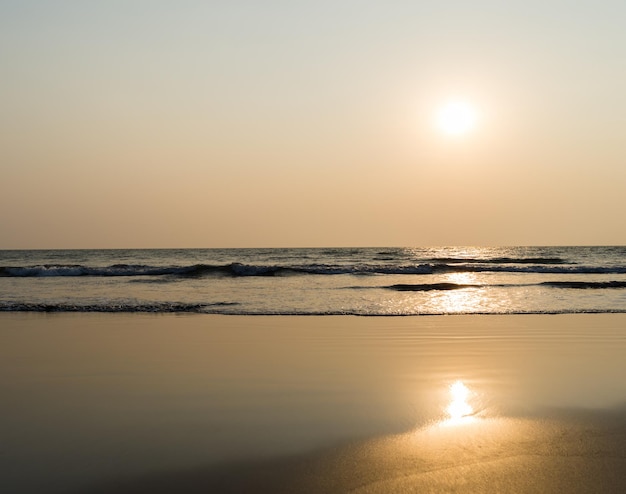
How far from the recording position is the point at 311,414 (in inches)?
225

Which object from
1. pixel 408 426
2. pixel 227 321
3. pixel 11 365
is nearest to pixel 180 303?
pixel 227 321

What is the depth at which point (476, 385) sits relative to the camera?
686 cm

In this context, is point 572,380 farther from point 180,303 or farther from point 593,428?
point 180,303

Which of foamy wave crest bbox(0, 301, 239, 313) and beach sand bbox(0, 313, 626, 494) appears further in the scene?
foamy wave crest bbox(0, 301, 239, 313)

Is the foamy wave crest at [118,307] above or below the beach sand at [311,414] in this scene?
above

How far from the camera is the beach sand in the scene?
166 inches

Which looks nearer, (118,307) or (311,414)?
(311,414)

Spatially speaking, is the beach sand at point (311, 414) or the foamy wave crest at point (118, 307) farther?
the foamy wave crest at point (118, 307)

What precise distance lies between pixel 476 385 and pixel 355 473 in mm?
2986

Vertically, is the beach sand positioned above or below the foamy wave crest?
below

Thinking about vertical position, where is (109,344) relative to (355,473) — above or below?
above

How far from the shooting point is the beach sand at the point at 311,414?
422cm

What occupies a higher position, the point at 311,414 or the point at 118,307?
the point at 118,307

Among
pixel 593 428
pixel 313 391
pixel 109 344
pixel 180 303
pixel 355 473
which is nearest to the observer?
pixel 355 473
